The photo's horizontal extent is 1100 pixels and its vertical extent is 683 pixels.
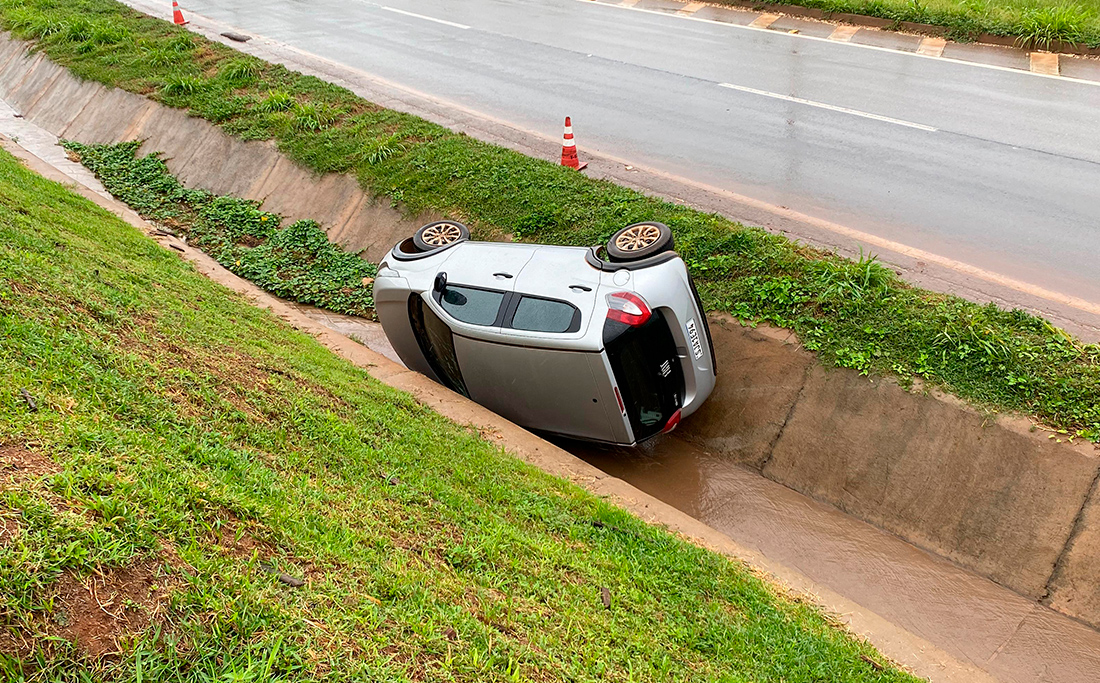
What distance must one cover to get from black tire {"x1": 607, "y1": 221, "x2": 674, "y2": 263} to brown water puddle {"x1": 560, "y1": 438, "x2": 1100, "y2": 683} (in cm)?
206

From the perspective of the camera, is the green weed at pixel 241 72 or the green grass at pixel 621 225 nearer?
the green grass at pixel 621 225

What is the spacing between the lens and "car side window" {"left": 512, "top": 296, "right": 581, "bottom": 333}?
23.7 feet

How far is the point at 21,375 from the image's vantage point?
16.5 feet

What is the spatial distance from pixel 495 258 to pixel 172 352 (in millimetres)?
3135

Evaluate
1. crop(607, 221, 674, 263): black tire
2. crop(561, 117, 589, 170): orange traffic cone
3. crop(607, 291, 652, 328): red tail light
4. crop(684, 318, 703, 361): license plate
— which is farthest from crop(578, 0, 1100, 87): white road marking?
crop(607, 291, 652, 328): red tail light

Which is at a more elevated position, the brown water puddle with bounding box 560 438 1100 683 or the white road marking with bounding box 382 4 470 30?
the white road marking with bounding box 382 4 470 30

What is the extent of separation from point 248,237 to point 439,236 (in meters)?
5.20

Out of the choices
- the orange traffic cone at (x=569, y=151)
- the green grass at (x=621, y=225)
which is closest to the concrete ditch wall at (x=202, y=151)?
the green grass at (x=621, y=225)

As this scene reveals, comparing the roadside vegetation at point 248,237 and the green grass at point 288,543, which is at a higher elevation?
the green grass at point 288,543

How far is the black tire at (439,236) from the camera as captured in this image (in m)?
9.13

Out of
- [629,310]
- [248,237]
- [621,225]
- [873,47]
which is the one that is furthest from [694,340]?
[873,47]

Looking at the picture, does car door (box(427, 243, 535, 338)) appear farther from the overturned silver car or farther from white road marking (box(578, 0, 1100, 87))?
white road marking (box(578, 0, 1100, 87))

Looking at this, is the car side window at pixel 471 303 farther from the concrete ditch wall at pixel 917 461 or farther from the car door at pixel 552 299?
the concrete ditch wall at pixel 917 461

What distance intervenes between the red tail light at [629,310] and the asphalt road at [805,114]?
4.32 meters
